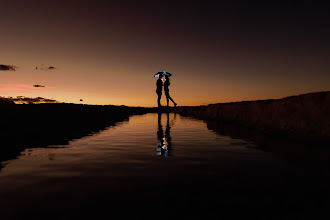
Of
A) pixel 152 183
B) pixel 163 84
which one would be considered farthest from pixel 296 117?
pixel 163 84

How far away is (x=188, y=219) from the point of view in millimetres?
2836

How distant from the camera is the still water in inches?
125

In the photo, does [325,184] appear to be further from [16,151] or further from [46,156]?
[16,151]

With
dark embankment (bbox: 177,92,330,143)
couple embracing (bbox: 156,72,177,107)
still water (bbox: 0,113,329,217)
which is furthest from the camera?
couple embracing (bbox: 156,72,177,107)

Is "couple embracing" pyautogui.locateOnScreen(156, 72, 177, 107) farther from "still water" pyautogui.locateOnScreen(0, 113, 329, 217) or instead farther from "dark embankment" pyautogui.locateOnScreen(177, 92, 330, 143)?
"still water" pyautogui.locateOnScreen(0, 113, 329, 217)

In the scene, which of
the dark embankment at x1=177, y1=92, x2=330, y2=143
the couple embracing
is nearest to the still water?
the dark embankment at x1=177, y1=92, x2=330, y2=143

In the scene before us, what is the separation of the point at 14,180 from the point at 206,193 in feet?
9.92

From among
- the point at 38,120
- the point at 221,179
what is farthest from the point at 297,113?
Result: the point at 38,120

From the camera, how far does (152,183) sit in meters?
4.11

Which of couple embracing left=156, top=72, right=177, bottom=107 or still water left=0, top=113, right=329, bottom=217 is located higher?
couple embracing left=156, top=72, right=177, bottom=107

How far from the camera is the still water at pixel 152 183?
3.17m

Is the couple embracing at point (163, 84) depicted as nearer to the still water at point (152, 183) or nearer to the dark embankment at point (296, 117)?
the dark embankment at point (296, 117)

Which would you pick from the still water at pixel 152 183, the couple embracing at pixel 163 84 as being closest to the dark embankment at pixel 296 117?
the still water at pixel 152 183

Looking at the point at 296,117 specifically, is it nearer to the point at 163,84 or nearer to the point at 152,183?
the point at 152,183
